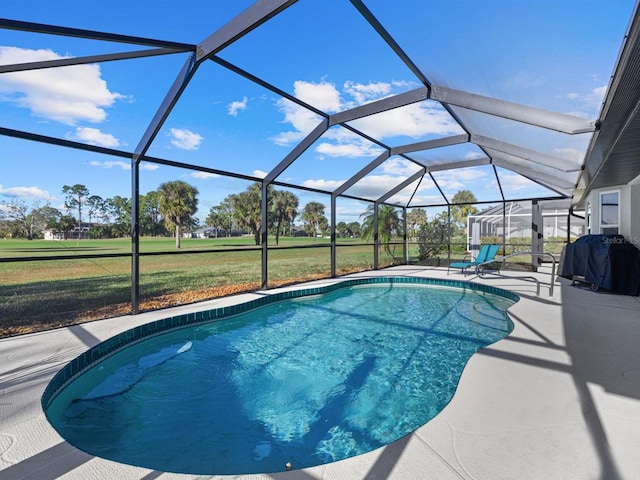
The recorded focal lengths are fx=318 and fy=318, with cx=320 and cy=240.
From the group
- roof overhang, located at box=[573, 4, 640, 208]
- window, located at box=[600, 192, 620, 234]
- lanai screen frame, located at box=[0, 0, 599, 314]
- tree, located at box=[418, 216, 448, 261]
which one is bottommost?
tree, located at box=[418, 216, 448, 261]

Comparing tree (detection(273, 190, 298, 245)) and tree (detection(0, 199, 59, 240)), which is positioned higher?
tree (detection(273, 190, 298, 245))

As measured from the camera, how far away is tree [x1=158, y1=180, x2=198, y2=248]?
14555 millimetres

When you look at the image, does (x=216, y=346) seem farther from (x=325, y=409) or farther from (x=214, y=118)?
(x=214, y=118)

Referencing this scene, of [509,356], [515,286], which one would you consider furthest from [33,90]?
[515,286]

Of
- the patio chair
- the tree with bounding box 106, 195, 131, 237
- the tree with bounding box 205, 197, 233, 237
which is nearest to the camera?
the patio chair

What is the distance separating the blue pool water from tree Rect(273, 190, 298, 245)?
40.4 feet

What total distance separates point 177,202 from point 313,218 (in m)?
6.88

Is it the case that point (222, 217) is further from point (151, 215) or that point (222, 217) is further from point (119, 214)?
point (119, 214)

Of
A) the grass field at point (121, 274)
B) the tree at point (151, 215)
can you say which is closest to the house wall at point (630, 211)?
the grass field at point (121, 274)

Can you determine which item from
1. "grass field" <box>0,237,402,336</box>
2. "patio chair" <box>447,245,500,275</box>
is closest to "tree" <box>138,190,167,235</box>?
"grass field" <box>0,237,402,336</box>

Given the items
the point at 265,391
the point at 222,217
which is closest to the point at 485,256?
the point at 265,391

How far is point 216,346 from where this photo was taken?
4258mm

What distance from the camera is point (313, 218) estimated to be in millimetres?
17594

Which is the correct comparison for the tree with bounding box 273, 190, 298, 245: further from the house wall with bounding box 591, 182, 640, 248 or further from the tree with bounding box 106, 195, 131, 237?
the house wall with bounding box 591, 182, 640, 248
